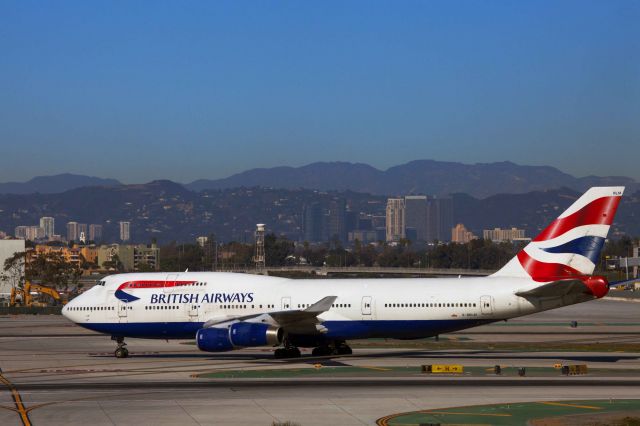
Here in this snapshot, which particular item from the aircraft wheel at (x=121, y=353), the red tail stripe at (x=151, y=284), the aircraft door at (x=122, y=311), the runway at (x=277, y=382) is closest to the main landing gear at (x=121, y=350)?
the aircraft wheel at (x=121, y=353)

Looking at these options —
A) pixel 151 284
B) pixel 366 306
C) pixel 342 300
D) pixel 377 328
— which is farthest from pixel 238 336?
pixel 151 284

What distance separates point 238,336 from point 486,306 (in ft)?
34.8

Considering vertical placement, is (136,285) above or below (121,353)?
above

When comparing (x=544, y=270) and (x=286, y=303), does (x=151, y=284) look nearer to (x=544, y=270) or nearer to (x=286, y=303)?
(x=286, y=303)

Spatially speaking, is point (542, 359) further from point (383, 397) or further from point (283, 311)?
point (383, 397)

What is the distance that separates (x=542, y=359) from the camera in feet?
141

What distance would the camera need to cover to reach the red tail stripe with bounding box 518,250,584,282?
42.6 meters

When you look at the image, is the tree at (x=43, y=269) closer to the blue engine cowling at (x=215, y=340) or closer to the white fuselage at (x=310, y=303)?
the white fuselage at (x=310, y=303)

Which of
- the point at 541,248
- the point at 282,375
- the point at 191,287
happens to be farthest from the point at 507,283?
the point at 191,287

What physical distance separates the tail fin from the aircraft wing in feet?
29.6

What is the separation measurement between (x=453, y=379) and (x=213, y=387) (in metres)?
8.39

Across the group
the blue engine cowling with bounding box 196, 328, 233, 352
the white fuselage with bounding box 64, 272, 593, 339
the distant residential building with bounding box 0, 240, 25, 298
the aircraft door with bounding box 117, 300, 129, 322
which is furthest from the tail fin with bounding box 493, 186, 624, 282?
the distant residential building with bounding box 0, 240, 25, 298

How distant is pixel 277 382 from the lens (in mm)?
35594

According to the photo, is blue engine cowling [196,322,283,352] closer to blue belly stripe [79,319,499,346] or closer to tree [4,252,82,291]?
blue belly stripe [79,319,499,346]
